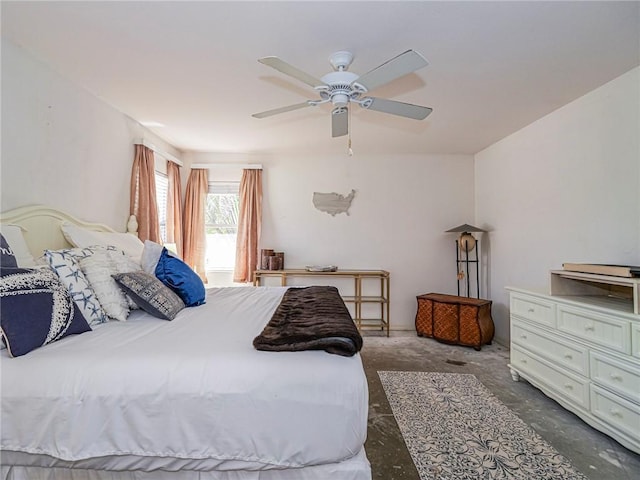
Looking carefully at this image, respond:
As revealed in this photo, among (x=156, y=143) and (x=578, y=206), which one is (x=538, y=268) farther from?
(x=156, y=143)

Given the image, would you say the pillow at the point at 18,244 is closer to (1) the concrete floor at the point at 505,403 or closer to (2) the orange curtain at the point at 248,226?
(1) the concrete floor at the point at 505,403

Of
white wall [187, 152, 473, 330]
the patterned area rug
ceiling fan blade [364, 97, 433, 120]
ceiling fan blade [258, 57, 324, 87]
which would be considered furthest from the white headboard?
the patterned area rug

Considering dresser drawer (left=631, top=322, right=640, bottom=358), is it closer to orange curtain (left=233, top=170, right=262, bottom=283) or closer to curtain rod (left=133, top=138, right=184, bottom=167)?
orange curtain (left=233, top=170, right=262, bottom=283)

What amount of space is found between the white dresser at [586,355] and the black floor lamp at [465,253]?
140 centimetres

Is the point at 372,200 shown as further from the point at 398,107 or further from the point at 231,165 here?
the point at 398,107

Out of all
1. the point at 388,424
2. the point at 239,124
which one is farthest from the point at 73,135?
the point at 388,424

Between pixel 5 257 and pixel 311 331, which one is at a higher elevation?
pixel 5 257

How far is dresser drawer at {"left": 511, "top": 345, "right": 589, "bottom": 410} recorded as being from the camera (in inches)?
79.4

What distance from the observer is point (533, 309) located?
2.49m

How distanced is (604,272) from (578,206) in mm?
893

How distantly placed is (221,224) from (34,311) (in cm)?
313

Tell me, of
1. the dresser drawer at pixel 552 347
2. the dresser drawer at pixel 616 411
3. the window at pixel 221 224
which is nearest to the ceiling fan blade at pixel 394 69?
the dresser drawer at pixel 552 347

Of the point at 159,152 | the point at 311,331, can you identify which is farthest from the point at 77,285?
the point at 159,152

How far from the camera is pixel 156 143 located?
3.56m
